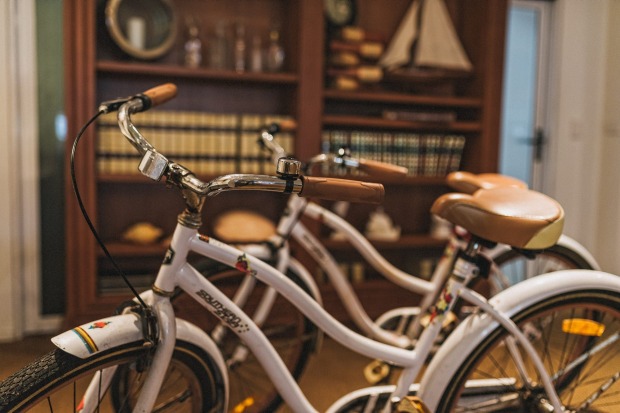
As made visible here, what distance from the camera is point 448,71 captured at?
3064 mm

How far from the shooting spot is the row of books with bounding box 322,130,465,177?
2975mm

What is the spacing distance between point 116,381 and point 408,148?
84.1 inches

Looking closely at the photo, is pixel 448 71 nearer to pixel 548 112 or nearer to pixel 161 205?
pixel 548 112

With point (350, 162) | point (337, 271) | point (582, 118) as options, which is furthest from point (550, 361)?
point (582, 118)

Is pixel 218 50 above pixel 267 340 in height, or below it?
above

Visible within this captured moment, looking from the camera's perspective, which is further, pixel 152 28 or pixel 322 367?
pixel 152 28

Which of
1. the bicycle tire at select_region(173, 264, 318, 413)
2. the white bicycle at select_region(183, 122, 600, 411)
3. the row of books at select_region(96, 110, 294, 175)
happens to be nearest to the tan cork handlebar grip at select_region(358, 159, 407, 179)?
the white bicycle at select_region(183, 122, 600, 411)

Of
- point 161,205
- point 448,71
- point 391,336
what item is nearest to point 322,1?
point 448,71

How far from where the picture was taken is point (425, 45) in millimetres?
2977

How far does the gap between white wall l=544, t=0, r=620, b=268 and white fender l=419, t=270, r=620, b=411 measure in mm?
2621

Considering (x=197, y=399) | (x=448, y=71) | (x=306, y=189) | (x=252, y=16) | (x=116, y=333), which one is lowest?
(x=197, y=399)

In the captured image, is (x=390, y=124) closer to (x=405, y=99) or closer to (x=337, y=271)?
(x=405, y=99)

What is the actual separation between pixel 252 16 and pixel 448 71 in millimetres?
1113

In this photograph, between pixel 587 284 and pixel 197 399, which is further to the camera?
pixel 587 284
